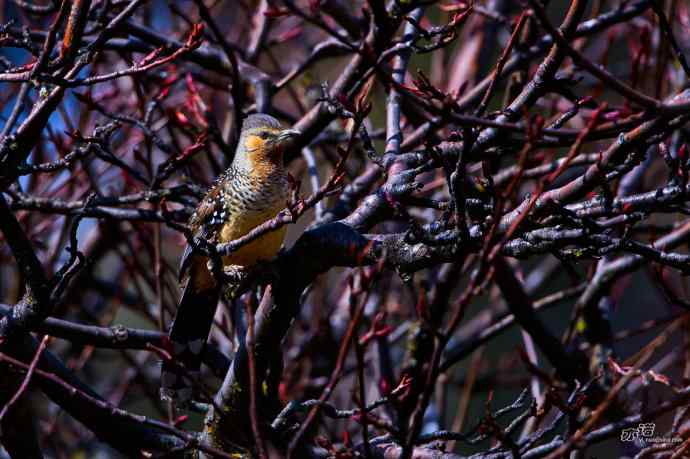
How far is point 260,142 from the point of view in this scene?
430 centimetres

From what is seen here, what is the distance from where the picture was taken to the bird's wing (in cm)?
413

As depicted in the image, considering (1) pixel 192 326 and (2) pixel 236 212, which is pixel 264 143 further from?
(1) pixel 192 326

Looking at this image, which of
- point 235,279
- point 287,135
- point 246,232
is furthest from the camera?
point 287,135

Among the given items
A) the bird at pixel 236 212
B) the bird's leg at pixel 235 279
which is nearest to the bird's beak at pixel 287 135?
the bird at pixel 236 212

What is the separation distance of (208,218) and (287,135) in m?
0.56

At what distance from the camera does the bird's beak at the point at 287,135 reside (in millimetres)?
4154

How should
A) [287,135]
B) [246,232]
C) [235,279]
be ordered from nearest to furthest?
[235,279] → [246,232] → [287,135]

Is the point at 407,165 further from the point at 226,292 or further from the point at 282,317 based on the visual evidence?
the point at 226,292

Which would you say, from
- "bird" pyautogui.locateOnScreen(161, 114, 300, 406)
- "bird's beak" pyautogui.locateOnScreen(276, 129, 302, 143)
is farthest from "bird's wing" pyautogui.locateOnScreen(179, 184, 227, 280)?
"bird's beak" pyautogui.locateOnScreen(276, 129, 302, 143)

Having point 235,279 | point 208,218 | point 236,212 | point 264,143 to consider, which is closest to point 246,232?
point 236,212

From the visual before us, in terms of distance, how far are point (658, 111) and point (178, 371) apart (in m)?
1.45

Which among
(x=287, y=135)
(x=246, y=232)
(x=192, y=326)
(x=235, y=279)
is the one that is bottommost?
(x=235, y=279)

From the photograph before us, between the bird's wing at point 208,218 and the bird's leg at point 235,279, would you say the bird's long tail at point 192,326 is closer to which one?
the bird's wing at point 208,218

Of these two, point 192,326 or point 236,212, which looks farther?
point 192,326
